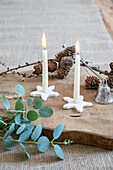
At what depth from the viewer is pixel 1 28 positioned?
1.79 meters

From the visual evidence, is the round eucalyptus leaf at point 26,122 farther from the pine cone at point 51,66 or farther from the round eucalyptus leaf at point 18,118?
the pine cone at point 51,66

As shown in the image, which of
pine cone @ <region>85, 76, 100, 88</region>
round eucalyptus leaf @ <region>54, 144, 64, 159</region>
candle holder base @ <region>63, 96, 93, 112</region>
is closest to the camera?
round eucalyptus leaf @ <region>54, 144, 64, 159</region>

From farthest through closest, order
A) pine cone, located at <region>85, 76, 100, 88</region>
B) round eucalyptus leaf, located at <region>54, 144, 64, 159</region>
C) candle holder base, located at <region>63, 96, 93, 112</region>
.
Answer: pine cone, located at <region>85, 76, 100, 88</region> → candle holder base, located at <region>63, 96, 93, 112</region> → round eucalyptus leaf, located at <region>54, 144, 64, 159</region>

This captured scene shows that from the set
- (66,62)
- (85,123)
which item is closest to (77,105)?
(85,123)

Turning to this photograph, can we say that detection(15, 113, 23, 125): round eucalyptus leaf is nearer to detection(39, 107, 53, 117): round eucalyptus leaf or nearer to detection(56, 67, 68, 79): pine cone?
detection(39, 107, 53, 117): round eucalyptus leaf

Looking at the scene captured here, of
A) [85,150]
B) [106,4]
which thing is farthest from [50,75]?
[106,4]

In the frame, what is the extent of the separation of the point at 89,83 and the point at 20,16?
1.18 metres

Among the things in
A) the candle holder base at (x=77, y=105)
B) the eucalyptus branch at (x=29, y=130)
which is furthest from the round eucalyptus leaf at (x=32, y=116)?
the candle holder base at (x=77, y=105)

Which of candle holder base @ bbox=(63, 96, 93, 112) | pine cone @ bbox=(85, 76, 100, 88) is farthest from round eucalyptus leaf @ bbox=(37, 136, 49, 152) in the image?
pine cone @ bbox=(85, 76, 100, 88)

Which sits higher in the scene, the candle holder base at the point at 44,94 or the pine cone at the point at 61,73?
the pine cone at the point at 61,73

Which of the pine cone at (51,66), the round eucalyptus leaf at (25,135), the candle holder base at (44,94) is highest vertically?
the pine cone at (51,66)

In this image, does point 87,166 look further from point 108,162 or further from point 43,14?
point 43,14

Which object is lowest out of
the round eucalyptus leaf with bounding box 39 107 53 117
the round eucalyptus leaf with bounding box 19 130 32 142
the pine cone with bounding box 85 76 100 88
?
the round eucalyptus leaf with bounding box 19 130 32 142

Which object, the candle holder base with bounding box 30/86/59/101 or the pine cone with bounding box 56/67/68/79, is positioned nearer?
the candle holder base with bounding box 30/86/59/101
